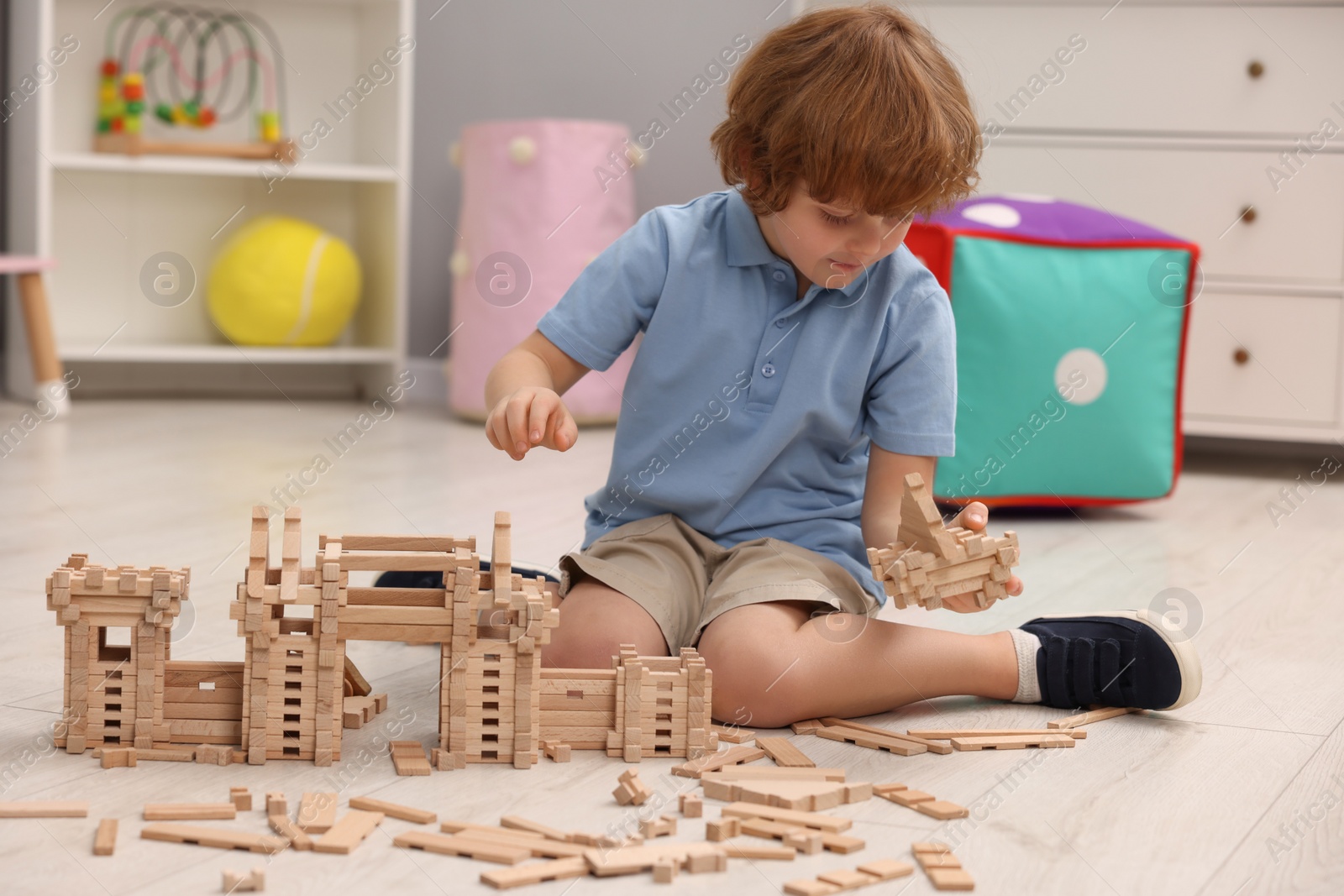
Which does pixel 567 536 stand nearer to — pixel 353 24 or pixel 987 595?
pixel 987 595

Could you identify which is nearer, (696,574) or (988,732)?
(988,732)

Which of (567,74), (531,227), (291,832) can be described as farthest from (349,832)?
(567,74)

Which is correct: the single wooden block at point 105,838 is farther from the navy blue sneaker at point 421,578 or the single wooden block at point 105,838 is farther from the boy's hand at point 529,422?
the navy blue sneaker at point 421,578

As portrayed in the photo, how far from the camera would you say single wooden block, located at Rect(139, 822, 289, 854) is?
0.66 metres

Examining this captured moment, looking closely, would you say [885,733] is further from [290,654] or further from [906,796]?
[290,654]

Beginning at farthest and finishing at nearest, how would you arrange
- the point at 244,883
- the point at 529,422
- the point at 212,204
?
the point at 212,204, the point at 529,422, the point at 244,883

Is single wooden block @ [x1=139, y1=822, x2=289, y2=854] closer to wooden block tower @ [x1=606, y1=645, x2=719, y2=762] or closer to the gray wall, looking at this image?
wooden block tower @ [x1=606, y1=645, x2=719, y2=762]

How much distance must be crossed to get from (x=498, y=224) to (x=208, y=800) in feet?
5.83

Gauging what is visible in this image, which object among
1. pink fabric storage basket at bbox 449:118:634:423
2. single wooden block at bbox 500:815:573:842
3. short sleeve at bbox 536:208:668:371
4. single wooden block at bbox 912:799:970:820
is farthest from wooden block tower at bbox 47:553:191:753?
pink fabric storage basket at bbox 449:118:634:423

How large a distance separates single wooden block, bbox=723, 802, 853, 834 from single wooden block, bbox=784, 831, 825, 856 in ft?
0.05

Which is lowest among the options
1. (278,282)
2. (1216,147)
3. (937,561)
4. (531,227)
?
(937,561)

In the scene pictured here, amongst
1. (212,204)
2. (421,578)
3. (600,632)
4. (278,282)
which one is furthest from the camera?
(212,204)

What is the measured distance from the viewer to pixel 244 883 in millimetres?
619

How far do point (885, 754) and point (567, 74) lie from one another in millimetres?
2012
